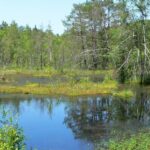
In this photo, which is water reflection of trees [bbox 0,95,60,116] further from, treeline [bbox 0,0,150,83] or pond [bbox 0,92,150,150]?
treeline [bbox 0,0,150,83]

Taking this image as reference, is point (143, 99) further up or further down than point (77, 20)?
further down

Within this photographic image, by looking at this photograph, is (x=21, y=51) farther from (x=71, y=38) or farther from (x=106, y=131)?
(x=106, y=131)

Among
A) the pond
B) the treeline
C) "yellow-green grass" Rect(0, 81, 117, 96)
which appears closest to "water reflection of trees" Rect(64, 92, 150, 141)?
the pond

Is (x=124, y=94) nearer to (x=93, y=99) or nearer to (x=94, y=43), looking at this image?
(x=93, y=99)

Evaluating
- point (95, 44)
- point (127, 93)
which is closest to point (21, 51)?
point (95, 44)

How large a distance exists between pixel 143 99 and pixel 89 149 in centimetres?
2003

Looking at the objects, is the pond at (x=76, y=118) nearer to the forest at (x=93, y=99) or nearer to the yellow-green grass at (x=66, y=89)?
the forest at (x=93, y=99)

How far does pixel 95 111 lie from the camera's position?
3278 centimetres

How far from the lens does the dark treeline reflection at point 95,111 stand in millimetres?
25312

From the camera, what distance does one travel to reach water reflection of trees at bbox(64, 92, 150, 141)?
25.2m

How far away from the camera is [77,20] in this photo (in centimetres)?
8831

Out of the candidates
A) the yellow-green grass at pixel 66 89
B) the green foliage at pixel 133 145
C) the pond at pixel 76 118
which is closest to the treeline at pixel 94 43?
the yellow-green grass at pixel 66 89

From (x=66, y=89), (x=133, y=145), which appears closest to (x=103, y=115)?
(x=133, y=145)

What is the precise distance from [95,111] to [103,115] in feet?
6.62
